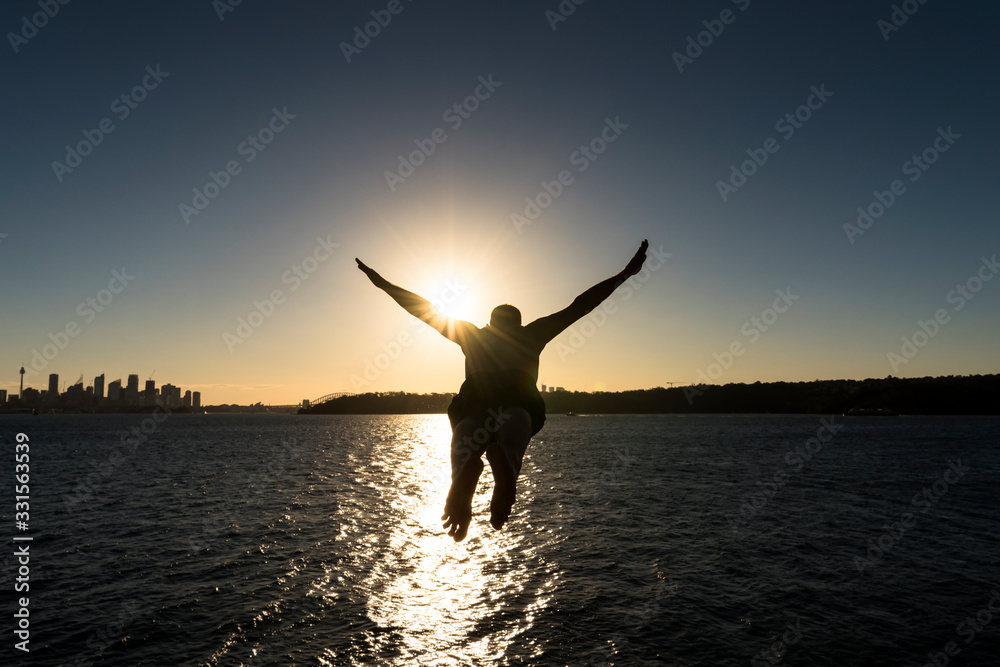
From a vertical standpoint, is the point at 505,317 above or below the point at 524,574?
above

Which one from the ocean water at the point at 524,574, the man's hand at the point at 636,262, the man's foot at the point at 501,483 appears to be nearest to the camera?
the man's foot at the point at 501,483

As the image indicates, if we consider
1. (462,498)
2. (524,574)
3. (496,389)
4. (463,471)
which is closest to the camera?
(463,471)

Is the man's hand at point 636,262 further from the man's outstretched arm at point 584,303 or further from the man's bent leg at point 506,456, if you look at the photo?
the man's bent leg at point 506,456

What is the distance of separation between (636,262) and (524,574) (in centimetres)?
3390

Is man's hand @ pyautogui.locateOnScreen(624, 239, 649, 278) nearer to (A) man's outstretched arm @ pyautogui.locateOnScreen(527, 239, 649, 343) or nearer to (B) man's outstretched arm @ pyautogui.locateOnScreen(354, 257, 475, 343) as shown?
(A) man's outstretched arm @ pyautogui.locateOnScreen(527, 239, 649, 343)

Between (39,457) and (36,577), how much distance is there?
95125 mm

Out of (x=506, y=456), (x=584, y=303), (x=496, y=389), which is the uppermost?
(x=584, y=303)

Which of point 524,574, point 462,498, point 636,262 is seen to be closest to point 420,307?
point 462,498

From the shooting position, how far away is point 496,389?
5.26m

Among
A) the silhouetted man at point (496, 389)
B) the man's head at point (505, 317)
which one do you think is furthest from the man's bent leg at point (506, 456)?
the man's head at point (505, 317)

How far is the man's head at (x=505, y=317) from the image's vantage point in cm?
561

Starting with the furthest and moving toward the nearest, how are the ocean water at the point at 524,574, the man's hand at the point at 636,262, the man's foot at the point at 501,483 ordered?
the ocean water at the point at 524,574, the man's hand at the point at 636,262, the man's foot at the point at 501,483

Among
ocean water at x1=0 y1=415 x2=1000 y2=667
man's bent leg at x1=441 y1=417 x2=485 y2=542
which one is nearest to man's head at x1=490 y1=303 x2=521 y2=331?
man's bent leg at x1=441 y1=417 x2=485 y2=542

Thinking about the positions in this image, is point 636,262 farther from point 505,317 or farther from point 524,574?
point 524,574
